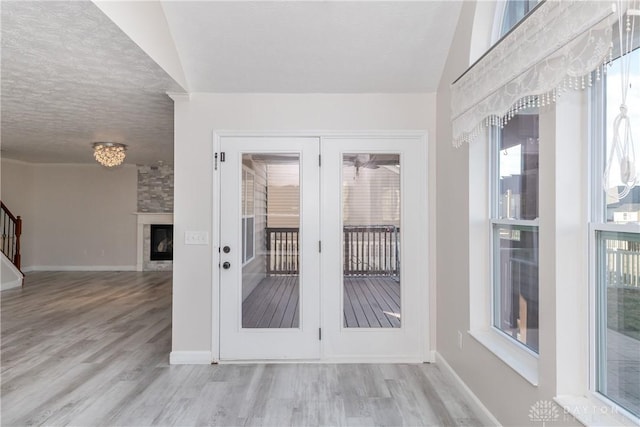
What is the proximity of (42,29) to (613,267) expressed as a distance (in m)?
3.27

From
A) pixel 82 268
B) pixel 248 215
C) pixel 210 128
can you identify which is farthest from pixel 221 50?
pixel 82 268

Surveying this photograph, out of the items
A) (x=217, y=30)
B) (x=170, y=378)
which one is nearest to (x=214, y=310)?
(x=170, y=378)

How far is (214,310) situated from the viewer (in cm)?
322

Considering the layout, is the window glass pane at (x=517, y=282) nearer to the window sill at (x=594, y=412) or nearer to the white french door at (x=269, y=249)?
the window sill at (x=594, y=412)

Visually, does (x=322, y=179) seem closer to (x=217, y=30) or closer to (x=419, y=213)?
(x=419, y=213)

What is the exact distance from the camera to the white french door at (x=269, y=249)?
3.25 meters

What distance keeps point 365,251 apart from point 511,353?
4.75ft

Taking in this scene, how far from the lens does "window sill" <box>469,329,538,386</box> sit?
1.89 m

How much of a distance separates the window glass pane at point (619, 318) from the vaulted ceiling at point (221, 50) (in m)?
2.01

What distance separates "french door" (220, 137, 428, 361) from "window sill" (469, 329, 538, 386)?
875mm

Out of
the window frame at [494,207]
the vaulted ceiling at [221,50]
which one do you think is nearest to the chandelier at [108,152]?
the vaulted ceiling at [221,50]

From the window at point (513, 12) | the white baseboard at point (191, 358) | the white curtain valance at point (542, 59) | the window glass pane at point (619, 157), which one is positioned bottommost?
the white baseboard at point (191, 358)

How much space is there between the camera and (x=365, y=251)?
3285mm

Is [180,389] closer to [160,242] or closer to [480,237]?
[480,237]
